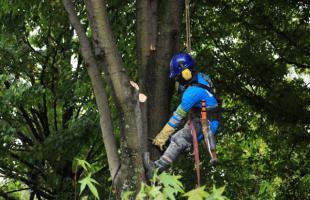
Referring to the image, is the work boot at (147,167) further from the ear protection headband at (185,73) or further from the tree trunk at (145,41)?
the ear protection headband at (185,73)

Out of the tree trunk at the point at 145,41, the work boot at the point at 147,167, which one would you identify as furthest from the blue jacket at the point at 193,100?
the work boot at the point at 147,167

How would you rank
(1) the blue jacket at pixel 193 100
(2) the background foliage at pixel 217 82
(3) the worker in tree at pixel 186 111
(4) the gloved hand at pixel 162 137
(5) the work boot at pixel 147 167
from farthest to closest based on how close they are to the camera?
1. (2) the background foliage at pixel 217 82
2. (1) the blue jacket at pixel 193 100
3. (3) the worker in tree at pixel 186 111
4. (4) the gloved hand at pixel 162 137
5. (5) the work boot at pixel 147 167

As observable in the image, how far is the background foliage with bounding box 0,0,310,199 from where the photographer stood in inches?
377

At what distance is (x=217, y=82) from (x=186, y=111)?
18.1 feet

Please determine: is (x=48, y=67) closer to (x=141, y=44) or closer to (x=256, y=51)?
(x=256, y=51)

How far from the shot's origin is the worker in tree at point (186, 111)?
16.1 ft

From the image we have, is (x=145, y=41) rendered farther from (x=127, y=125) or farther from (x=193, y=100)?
(x=127, y=125)

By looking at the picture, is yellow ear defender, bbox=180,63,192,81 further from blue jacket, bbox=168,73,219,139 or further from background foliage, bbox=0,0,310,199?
background foliage, bbox=0,0,310,199

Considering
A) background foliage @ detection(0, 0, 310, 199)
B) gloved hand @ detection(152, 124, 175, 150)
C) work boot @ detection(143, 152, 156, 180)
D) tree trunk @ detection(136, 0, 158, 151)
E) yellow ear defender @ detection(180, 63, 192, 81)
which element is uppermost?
background foliage @ detection(0, 0, 310, 199)

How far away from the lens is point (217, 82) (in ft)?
34.7

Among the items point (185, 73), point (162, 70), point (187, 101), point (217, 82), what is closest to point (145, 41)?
point (162, 70)

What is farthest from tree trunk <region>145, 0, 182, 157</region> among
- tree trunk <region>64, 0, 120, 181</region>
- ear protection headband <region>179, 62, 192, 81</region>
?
tree trunk <region>64, 0, 120, 181</region>

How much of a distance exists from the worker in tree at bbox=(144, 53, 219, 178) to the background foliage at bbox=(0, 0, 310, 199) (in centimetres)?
377

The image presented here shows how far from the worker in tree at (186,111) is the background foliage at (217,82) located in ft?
12.4
